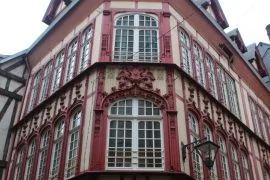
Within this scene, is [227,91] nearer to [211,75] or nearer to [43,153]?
[211,75]

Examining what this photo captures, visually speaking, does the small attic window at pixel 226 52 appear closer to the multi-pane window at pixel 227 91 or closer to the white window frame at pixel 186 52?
the multi-pane window at pixel 227 91

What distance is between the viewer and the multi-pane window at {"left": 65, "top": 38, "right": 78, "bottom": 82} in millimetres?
14570

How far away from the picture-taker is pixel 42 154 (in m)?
13.5

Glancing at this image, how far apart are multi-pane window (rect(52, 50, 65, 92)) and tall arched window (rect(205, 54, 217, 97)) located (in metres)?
5.61

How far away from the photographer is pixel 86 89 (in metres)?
12.8

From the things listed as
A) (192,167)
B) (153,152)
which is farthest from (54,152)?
(192,167)

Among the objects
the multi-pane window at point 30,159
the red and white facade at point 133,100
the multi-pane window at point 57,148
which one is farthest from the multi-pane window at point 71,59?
the multi-pane window at point 30,159

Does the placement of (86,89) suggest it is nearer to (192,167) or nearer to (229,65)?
(192,167)

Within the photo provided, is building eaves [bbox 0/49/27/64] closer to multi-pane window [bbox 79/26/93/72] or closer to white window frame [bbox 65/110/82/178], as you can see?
multi-pane window [bbox 79/26/93/72]

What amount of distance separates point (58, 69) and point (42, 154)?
3.67 meters

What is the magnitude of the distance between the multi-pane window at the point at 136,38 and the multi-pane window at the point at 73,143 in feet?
7.60

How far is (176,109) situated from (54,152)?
13.4 feet

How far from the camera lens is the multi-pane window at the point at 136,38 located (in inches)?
526

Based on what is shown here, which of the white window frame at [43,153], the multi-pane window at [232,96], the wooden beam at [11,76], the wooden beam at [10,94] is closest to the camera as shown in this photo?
the white window frame at [43,153]
